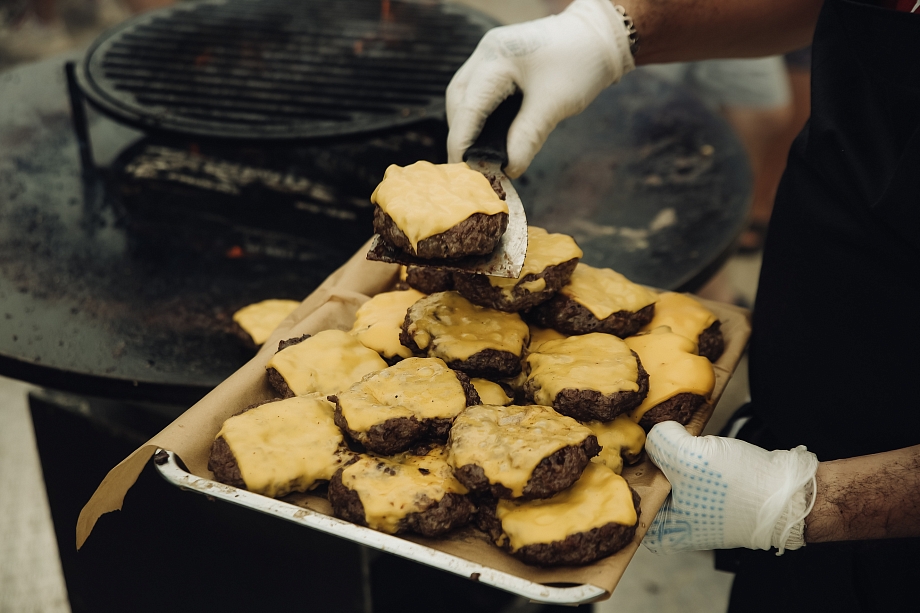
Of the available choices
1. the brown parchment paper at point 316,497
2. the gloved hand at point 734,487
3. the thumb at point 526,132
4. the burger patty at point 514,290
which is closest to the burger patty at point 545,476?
the brown parchment paper at point 316,497

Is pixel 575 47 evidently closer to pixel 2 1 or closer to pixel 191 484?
pixel 191 484

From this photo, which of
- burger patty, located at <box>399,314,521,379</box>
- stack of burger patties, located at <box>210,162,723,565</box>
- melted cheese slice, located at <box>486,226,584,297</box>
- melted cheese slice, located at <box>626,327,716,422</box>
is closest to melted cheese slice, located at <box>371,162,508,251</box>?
stack of burger patties, located at <box>210,162,723,565</box>

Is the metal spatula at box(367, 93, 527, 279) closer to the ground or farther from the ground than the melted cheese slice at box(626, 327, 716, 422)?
farther from the ground

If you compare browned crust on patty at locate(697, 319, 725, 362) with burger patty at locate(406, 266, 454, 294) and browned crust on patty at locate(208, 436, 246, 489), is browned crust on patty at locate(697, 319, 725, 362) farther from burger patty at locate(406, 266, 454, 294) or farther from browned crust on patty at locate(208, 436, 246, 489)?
browned crust on patty at locate(208, 436, 246, 489)

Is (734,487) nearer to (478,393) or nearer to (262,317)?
(478,393)

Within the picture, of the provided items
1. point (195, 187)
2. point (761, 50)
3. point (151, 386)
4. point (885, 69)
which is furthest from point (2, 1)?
point (885, 69)

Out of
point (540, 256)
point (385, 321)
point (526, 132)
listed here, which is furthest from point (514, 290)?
point (526, 132)
